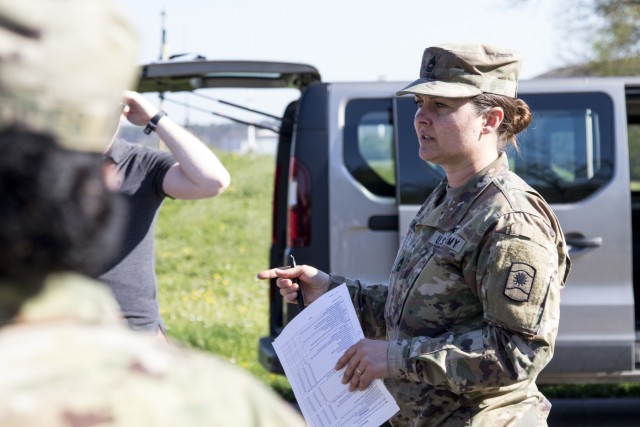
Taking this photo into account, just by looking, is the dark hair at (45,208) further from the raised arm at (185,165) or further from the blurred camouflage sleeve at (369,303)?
the raised arm at (185,165)

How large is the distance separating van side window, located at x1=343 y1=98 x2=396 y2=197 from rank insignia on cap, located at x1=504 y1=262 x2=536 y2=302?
285cm

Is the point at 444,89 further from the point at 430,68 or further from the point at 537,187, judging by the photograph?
the point at 537,187

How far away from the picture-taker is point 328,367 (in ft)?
8.07

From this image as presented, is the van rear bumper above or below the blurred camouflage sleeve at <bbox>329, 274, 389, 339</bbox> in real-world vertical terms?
below

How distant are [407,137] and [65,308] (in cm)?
415

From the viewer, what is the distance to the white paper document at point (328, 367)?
95.0 inches

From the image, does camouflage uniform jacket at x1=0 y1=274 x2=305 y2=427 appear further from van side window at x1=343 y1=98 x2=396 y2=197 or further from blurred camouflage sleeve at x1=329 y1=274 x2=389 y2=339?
van side window at x1=343 y1=98 x2=396 y2=197

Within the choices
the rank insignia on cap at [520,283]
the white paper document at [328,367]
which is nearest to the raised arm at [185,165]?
the white paper document at [328,367]

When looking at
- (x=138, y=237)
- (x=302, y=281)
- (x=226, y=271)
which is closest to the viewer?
(x=302, y=281)

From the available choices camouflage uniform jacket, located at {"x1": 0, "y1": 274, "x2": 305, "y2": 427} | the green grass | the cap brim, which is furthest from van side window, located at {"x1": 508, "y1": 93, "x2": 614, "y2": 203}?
camouflage uniform jacket, located at {"x1": 0, "y1": 274, "x2": 305, "y2": 427}

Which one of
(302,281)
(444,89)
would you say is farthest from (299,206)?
(444,89)

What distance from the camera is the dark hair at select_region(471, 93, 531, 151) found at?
2539 millimetres

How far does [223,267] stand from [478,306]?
862 cm

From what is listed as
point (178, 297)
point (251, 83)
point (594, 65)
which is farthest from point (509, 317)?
point (594, 65)
